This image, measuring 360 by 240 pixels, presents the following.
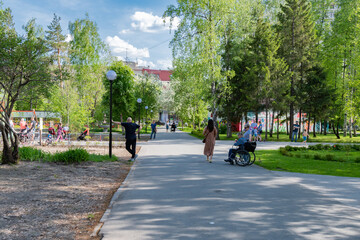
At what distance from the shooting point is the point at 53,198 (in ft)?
19.6

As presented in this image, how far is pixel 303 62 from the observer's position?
98.5ft

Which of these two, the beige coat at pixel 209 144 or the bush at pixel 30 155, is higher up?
the beige coat at pixel 209 144

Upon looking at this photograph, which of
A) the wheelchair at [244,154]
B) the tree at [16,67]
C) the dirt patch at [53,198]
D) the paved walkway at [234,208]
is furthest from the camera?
the wheelchair at [244,154]

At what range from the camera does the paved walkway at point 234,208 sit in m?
4.14

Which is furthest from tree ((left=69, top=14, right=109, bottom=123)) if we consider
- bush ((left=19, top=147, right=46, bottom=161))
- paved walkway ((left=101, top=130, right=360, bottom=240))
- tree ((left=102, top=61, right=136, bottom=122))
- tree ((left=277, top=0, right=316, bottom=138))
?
paved walkway ((left=101, top=130, right=360, bottom=240))

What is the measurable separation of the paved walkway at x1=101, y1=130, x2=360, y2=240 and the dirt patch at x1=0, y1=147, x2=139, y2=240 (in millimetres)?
440

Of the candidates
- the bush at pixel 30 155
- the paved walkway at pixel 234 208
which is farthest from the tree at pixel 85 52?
the paved walkway at pixel 234 208

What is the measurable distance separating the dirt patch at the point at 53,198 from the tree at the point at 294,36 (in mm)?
23945

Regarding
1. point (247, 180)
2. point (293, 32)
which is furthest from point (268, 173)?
point (293, 32)

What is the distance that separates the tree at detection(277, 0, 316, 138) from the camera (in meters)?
28.8

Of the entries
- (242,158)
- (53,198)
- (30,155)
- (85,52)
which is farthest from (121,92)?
(53,198)

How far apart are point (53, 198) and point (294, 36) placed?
28.7 m

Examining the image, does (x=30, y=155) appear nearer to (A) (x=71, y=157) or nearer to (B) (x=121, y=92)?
(A) (x=71, y=157)

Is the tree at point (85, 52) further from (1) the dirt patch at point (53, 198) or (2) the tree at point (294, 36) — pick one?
(1) the dirt patch at point (53, 198)
